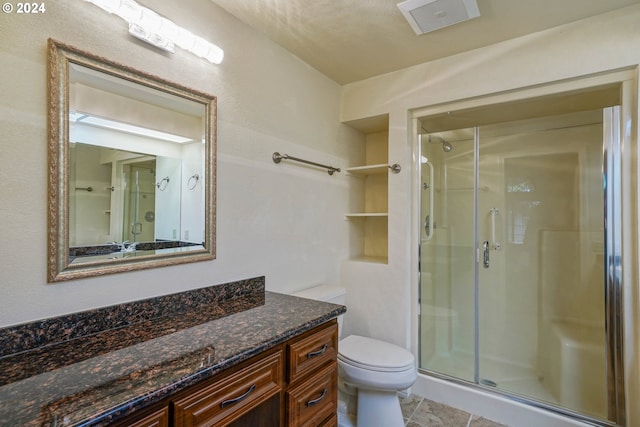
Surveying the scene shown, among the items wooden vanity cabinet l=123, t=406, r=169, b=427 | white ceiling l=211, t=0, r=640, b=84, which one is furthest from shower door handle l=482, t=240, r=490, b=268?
wooden vanity cabinet l=123, t=406, r=169, b=427

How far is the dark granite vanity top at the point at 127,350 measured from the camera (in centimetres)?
73

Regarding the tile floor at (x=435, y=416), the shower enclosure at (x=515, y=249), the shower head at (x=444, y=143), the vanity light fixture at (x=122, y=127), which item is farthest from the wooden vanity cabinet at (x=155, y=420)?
the shower head at (x=444, y=143)

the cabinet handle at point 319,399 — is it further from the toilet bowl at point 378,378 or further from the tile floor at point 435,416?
the tile floor at point 435,416

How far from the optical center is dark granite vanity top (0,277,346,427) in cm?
73

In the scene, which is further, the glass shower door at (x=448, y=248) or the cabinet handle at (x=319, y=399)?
the glass shower door at (x=448, y=248)

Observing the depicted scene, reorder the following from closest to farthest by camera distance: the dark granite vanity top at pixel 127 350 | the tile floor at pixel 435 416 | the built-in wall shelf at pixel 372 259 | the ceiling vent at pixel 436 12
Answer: the dark granite vanity top at pixel 127 350, the ceiling vent at pixel 436 12, the tile floor at pixel 435 416, the built-in wall shelf at pixel 372 259

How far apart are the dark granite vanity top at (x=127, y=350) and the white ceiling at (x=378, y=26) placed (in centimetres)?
148

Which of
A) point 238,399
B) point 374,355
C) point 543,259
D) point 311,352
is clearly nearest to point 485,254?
point 543,259

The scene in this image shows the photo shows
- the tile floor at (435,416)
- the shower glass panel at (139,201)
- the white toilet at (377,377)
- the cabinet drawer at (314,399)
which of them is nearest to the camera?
the cabinet drawer at (314,399)

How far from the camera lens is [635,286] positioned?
1.68m

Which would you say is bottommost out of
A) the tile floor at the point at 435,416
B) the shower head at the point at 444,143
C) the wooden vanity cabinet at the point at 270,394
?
the tile floor at the point at 435,416

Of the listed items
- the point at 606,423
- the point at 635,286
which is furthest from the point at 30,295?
the point at 606,423

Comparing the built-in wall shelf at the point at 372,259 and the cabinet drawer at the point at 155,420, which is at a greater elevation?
the built-in wall shelf at the point at 372,259

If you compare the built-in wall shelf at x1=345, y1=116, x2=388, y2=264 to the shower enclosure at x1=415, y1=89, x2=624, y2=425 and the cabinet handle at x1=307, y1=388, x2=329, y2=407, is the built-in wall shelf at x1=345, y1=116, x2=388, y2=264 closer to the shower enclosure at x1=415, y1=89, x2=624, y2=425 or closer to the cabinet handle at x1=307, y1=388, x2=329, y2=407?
the shower enclosure at x1=415, y1=89, x2=624, y2=425
